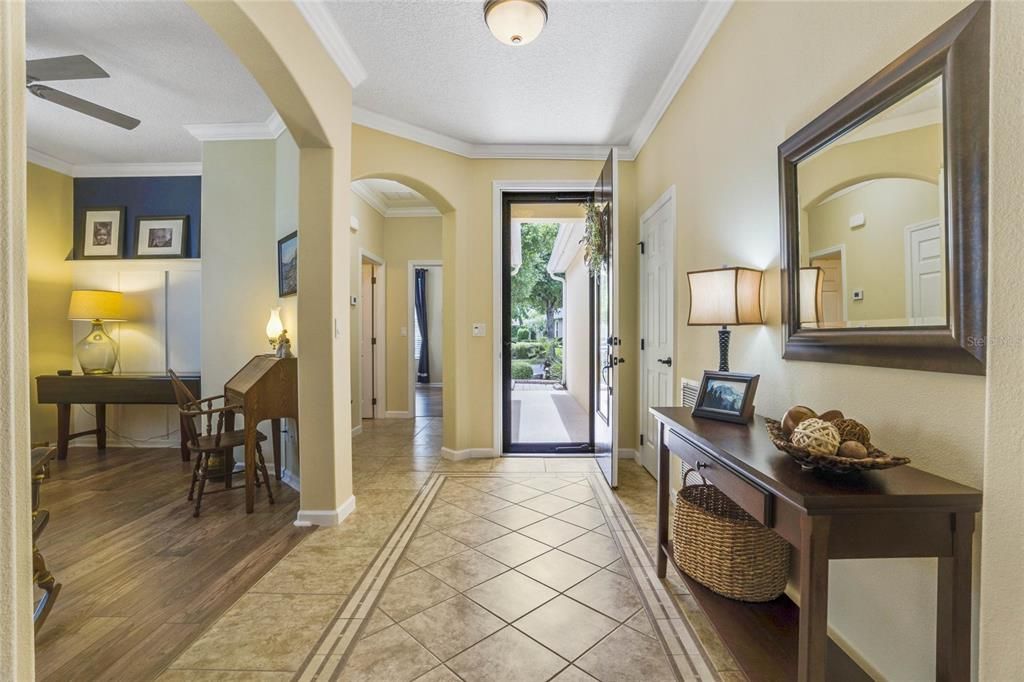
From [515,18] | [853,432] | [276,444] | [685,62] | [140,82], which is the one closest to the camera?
[853,432]

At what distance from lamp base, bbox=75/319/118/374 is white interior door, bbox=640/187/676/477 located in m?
4.97

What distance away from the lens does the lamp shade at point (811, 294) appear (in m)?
1.48

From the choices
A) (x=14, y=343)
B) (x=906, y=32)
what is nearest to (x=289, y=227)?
(x=14, y=343)

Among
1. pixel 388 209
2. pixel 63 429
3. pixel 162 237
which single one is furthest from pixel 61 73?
pixel 388 209

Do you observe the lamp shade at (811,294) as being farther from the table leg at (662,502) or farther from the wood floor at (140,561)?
the wood floor at (140,561)

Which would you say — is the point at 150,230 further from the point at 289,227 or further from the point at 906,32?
the point at 906,32

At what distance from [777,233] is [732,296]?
0.29m

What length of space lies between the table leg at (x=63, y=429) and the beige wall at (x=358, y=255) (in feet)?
8.04

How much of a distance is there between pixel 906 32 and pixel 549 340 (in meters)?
11.6

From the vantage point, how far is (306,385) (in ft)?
8.50

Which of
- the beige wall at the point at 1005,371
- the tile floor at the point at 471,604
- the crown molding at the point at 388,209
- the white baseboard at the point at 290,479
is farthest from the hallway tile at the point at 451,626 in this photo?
the crown molding at the point at 388,209

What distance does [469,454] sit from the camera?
395 cm

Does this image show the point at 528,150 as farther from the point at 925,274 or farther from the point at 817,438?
the point at 817,438

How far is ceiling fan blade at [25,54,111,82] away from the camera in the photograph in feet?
7.60
